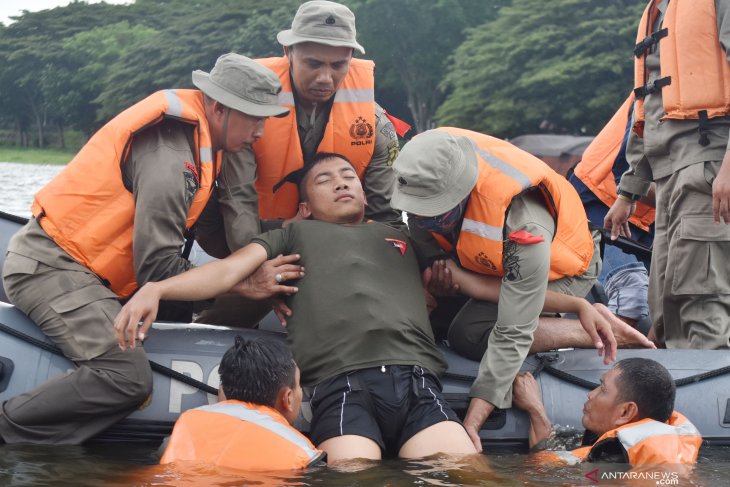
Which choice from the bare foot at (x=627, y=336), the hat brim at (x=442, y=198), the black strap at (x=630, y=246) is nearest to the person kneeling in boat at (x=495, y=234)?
the hat brim at (x=442, y=198)

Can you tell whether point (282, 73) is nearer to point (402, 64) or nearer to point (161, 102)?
point (161, 102)

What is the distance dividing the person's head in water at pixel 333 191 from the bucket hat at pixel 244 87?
12.7 inches

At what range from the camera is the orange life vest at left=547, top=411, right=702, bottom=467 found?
12.8ft

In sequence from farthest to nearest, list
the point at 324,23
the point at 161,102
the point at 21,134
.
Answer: the point at 21,134
the point at 324,23
the point at 161,102

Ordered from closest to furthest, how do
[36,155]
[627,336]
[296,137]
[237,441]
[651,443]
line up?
[237,441]
[651,443]
[627,336]
[296,137]
[36,155]

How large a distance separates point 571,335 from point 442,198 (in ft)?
3.78

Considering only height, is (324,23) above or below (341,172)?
above

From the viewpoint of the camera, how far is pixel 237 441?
3549 millimetres

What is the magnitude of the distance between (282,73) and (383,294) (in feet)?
4.64

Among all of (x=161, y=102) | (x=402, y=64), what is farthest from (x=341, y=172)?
(x=402, y=64)

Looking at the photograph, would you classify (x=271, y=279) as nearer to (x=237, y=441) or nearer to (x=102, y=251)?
(x=102, y=251)

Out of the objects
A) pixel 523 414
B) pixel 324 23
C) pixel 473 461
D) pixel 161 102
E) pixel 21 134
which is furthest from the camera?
pixel 21 134

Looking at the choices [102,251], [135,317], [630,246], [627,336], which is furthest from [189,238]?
[630,246]

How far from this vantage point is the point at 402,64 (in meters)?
47.0
